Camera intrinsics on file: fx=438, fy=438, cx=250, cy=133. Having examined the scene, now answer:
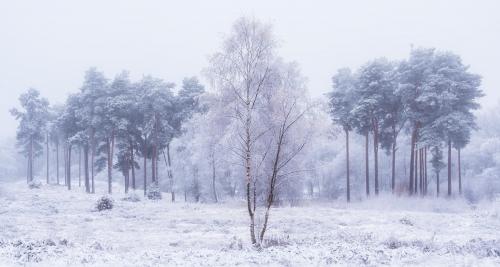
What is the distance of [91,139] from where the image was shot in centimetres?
4656

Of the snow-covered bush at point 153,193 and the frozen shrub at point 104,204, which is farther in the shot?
the snow-covered bush at point 153,193

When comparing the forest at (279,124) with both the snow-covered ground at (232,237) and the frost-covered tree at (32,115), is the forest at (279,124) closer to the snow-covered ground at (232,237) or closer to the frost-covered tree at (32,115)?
the snow-covered ground at (232,237)

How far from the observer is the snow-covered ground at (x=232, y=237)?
11.9 m

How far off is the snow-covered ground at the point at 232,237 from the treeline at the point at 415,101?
18.8 ft

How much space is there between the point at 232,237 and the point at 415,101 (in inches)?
985

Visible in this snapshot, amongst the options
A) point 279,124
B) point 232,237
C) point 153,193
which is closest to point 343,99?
point 279,124

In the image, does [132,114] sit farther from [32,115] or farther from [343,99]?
[32,115]

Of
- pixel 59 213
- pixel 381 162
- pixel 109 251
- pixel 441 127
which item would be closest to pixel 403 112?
pixel 441 127

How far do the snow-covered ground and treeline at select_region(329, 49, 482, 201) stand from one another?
5.74 metres

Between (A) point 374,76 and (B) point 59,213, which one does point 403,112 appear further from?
(B) point 59,213

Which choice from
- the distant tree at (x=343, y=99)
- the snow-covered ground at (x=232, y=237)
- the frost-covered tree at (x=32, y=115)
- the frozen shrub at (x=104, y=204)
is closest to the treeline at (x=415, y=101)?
the distant tree at (x=343, y=99)

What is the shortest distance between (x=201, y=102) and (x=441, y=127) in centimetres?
1947

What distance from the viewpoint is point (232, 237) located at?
17531 millimetres

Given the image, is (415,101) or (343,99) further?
(343,99)
